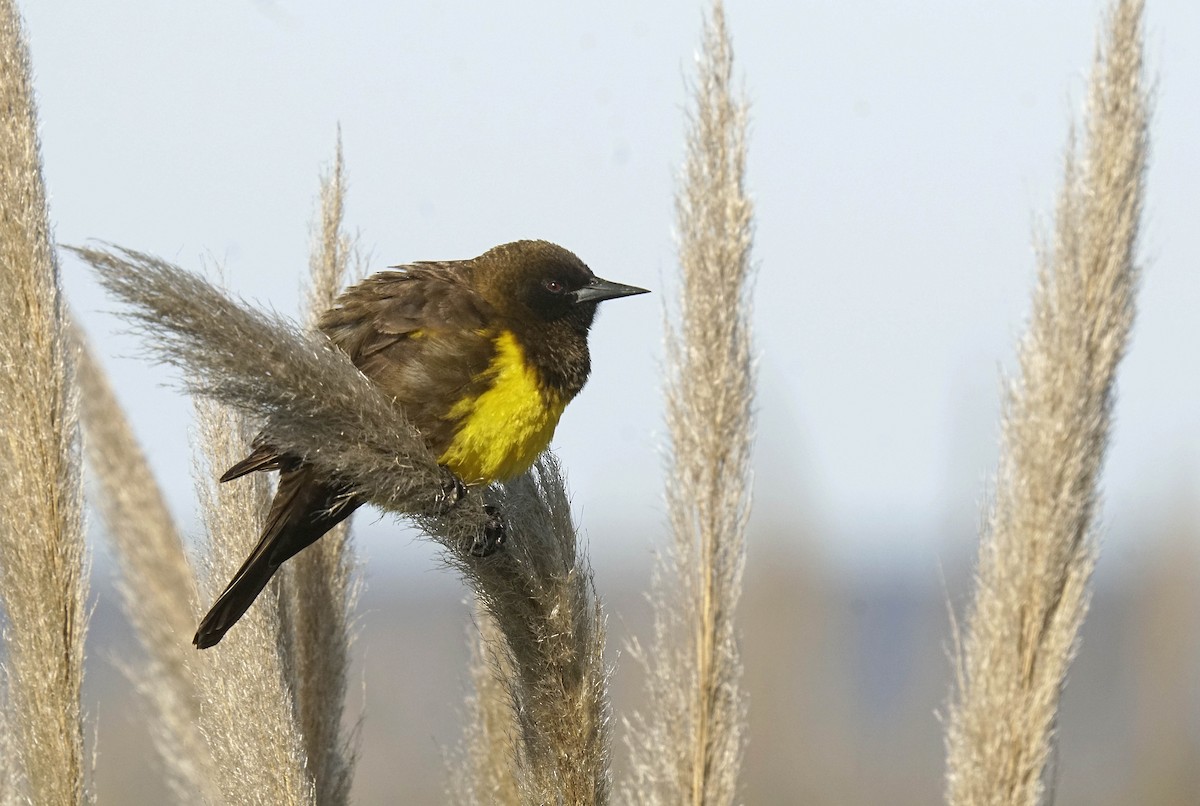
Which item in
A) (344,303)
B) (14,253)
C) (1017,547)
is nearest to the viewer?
(14,253)

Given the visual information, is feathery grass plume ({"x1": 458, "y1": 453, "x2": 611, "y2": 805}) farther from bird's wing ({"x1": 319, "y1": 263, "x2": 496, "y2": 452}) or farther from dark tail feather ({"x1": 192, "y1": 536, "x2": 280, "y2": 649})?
bird's wing ({"x1": 319, "y1": 263, "x2": 496, "y2": 452})

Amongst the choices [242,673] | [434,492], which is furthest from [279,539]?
[434,492]

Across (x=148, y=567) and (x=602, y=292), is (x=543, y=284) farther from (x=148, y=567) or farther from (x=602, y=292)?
(x=148, y=567)

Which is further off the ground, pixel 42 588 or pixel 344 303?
pixel 344 303

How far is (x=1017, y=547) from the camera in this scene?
252cm

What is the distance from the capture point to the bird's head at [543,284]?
125 inches

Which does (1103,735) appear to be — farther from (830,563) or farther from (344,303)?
(344,303)

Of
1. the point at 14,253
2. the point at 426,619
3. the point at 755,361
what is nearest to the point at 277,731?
the point at 14,253

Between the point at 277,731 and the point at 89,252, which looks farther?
the point at 277,731

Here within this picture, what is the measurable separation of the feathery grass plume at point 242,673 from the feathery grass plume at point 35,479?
238 mm

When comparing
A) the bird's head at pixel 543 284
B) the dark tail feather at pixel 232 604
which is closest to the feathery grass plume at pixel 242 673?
the dark tail feather at pixel 232 604

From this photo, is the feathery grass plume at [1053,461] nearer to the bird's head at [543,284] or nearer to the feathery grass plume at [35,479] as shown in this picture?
the bird's head at [543,284]

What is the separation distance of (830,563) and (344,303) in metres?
5.76

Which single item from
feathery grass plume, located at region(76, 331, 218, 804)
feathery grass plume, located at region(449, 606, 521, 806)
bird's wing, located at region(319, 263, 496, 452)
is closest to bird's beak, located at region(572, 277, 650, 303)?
bird's wing, located at region(319, 263, 496, 452)
